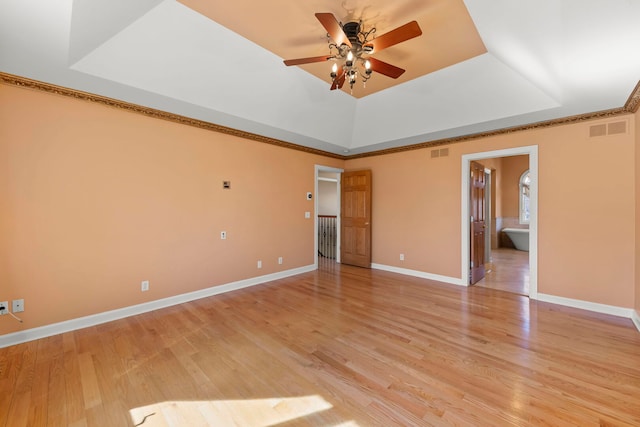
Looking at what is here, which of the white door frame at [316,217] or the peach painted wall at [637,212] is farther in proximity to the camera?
the white door frame at [316,217]

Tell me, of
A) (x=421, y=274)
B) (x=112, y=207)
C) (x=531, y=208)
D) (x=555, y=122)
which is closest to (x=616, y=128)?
(x=555, y=122)

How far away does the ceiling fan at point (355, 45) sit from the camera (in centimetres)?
197

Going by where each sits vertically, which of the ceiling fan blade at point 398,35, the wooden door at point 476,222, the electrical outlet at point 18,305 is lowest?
the electrical outlet at point 18,305

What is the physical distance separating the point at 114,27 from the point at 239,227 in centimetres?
287

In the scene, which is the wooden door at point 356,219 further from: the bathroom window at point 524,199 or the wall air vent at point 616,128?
the bathroom window at point 524,199

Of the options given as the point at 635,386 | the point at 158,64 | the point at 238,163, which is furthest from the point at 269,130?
the point at 635,386

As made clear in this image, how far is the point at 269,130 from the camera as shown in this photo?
4289 millimetres

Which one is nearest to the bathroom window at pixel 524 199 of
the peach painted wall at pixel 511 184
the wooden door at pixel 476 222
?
the peach painted wall at pixel 511 184

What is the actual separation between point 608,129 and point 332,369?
452 centimetres

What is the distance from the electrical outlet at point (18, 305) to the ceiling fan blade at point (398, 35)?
4.23m

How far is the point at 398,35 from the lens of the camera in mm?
2033

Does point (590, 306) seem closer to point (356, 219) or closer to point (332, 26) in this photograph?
point (356, 219)

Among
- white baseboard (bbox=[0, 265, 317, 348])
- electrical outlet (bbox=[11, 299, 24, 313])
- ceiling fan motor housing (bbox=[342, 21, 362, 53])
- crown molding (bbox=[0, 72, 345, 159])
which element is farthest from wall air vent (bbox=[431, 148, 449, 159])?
electrical outlet (bbox=[11, 299, 24, 313])

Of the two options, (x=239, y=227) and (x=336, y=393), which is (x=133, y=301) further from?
(x=336, y=393)
